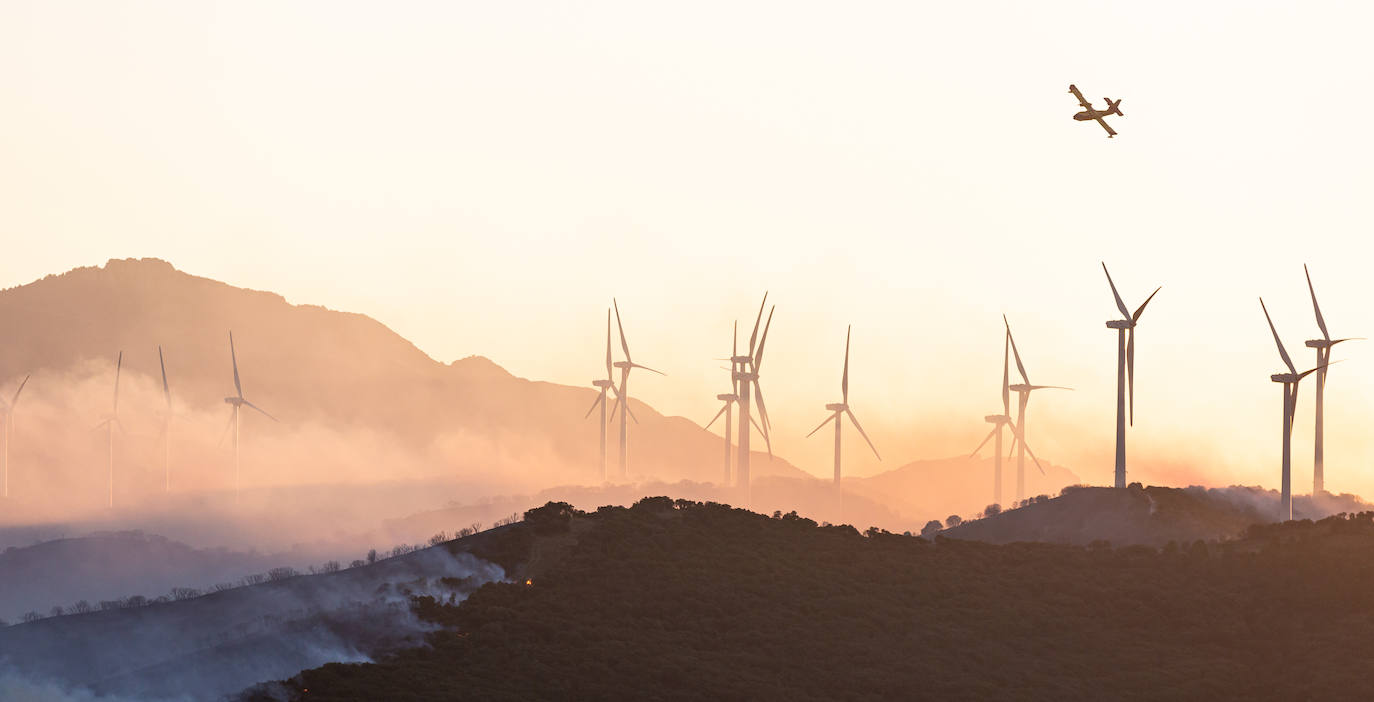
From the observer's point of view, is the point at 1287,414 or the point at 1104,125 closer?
the point at 1104,125

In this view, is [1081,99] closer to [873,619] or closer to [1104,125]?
[1104,125]

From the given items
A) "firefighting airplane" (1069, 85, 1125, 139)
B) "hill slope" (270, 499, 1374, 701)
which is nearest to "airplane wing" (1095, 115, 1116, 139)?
"firefighting airplane" (1069, 85, 1125, 139)

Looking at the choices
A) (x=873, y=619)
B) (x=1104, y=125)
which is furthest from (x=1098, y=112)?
(x=873, y=619)

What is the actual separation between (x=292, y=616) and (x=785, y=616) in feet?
103

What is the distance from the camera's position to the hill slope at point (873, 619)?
93.1 metres

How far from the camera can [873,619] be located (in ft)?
352

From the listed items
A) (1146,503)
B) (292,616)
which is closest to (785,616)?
(292,616)

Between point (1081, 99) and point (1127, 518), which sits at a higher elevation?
point (1081, 99)

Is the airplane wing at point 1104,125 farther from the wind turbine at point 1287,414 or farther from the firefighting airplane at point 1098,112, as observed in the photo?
the wind turbine at point 1287,414

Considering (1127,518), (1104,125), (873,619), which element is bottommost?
(873,619)

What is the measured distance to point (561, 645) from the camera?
319 ft

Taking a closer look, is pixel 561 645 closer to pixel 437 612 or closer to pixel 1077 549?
pixel 437 612

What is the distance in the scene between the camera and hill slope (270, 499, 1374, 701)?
93062mm

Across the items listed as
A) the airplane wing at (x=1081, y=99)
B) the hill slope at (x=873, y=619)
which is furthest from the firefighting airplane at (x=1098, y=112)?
A: the hill slope at (x=873, y=619)
